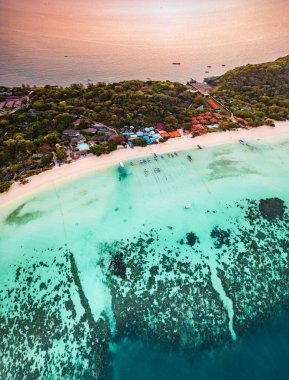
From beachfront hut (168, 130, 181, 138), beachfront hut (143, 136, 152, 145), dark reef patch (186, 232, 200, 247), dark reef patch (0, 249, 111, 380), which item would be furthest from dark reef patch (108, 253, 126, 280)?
beachfront hut (168, 130, 181, 138)

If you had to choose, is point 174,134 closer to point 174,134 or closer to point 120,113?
point 174,134

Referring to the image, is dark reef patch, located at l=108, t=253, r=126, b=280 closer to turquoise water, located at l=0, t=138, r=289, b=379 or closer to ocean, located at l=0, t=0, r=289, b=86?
turquoise water, located at l=0, t=138, r=289, b=379

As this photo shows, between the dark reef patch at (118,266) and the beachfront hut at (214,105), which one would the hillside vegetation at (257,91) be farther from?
the dark reef patch at (118,266)

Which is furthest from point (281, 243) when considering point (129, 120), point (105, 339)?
point (129, 120)

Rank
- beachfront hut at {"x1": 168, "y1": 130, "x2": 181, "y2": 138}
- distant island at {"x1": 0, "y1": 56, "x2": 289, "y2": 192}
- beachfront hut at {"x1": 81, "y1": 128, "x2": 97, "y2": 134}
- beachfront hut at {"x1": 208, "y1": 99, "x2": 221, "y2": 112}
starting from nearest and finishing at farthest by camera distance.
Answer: distant island at {"x1": 0, "y1": 56, "x2": 289, "y2": 192} → beachfront hut at {"x1": 81, "y1": 128, "x2": 97, "y2": 134} → beachfront hut at {"x1": 168, "y1": 130, "x2": 181, "y2": 138} → beachfront hut at {"x1": 208, "y1": 99, "x2": 221, "y2": 112}

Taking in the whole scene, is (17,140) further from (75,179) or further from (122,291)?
(122,291)

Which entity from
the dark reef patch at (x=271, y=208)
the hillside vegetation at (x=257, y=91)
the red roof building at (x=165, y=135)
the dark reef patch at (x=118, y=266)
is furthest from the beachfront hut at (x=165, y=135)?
the dark reef patch at (x=118, y=266)
